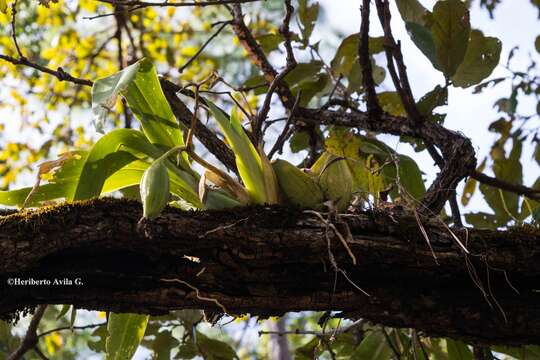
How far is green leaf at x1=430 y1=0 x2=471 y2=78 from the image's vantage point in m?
2.15

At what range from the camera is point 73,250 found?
1.48 metres

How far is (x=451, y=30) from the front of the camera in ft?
7.11

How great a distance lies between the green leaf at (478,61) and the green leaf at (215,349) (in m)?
1.20

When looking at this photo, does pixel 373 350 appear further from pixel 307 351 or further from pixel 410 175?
pixel 410 175

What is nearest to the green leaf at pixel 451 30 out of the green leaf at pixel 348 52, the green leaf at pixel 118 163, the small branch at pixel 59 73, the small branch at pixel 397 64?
the small branch at pixel 397 64

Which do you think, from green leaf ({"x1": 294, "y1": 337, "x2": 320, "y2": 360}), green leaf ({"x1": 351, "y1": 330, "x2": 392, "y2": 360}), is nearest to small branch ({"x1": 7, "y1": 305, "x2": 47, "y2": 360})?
green leaf ({"x1": 294, "y1": 337, "x2": 320, "y2": 360})

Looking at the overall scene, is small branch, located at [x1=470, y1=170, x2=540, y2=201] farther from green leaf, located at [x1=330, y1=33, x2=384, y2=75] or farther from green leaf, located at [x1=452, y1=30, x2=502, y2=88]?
green leaf, located at [x1=330, y1=33, x2=384, y2=75]

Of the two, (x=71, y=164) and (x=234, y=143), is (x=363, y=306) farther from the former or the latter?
(x=71, y=164)

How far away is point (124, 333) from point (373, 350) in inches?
33.5

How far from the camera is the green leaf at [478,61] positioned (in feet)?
7.62

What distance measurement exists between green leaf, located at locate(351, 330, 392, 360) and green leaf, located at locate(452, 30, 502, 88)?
0.85 metres

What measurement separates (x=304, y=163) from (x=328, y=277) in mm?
1082

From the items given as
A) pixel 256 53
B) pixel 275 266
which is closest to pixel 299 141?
pixel 256 53

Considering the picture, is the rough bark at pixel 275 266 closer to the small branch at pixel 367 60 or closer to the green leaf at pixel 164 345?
the small branch at pixel 367 60
